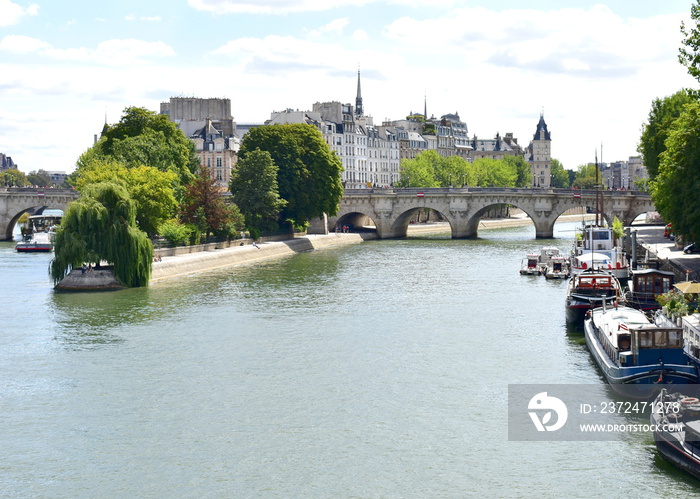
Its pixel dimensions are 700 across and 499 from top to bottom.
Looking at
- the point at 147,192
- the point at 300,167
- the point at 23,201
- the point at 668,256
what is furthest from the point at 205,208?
the point at 23,201

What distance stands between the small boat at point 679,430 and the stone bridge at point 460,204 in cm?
8587

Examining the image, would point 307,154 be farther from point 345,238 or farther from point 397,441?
point 397,441

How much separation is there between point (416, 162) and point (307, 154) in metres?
66.3

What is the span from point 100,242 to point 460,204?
210 ft

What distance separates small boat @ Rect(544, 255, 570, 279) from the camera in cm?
7269

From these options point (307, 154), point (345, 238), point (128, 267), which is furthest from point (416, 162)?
point (128, 267)

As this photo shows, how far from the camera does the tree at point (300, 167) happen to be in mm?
100875

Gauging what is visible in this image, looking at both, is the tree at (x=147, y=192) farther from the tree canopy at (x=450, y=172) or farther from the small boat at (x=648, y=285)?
the tree canopy at (x=450, y=172)

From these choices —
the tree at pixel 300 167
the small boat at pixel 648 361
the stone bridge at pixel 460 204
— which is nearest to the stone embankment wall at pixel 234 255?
the tree at pixel 300 167

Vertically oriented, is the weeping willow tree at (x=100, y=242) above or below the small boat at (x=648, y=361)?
above

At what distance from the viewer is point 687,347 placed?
3625 centimetres

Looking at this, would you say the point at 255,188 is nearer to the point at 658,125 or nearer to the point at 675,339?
the point at 658,125

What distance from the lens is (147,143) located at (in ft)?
284

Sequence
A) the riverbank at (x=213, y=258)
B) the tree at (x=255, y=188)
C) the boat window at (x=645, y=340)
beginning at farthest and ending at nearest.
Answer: the tree at (x=255, y=188), the riverbank at (x=213, y=258), the boat window at (x=645, y=340)
